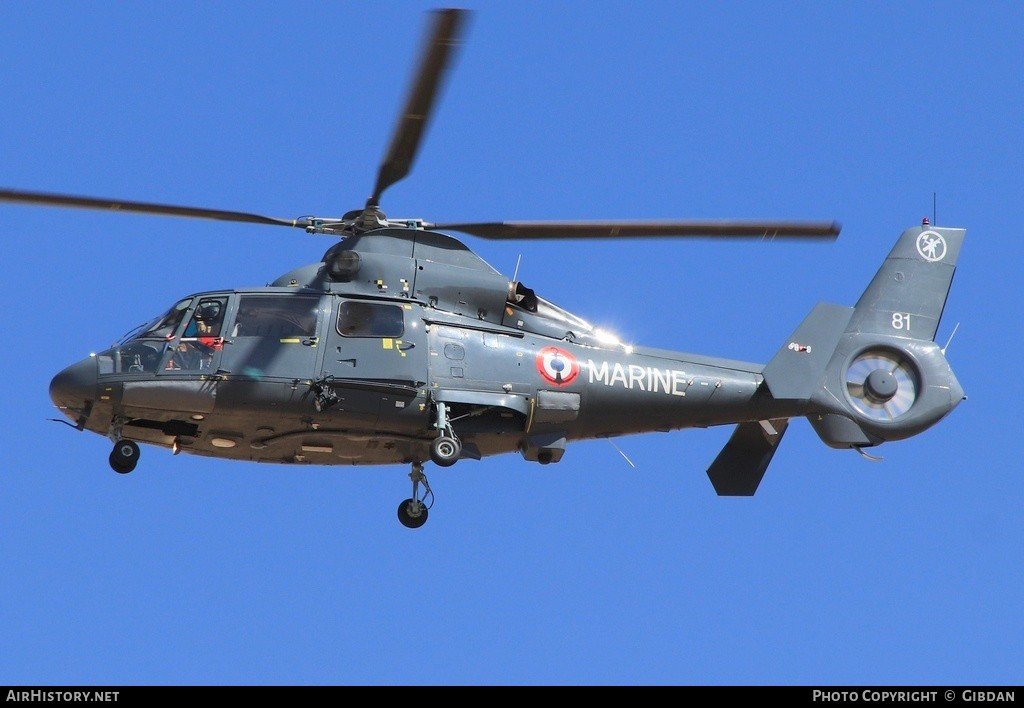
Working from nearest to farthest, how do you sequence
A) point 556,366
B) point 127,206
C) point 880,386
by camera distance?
point 127,206 → point 556,366 → point 880,386

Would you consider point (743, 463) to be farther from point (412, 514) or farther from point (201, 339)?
point (201, 339)

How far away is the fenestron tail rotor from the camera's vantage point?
75.8 ft

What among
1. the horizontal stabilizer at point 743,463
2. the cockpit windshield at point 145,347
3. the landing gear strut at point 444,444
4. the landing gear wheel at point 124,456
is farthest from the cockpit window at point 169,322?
the horizontal stabilizer at point 743,463

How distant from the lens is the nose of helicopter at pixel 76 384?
68.0 feet

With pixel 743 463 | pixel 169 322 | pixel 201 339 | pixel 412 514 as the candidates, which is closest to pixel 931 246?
pixel 743 463

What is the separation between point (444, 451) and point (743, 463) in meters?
5.13

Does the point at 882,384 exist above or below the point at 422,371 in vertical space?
above

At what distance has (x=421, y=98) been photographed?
18281 millimetres

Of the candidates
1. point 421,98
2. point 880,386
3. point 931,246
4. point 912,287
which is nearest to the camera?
point 421,98

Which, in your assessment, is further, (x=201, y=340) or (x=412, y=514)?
(x=412, y=514)

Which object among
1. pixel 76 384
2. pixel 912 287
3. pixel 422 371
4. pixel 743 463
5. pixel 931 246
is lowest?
pixel 76 384

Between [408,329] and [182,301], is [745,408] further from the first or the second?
[182,301]
